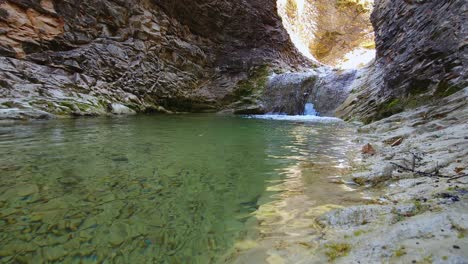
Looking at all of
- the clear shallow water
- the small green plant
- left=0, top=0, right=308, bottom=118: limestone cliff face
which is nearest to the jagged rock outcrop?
left=0, top=0, right=308, bottom=118: limestone cliff face

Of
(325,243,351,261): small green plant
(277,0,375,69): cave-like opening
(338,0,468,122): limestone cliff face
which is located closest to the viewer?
(325,243,351,261): small green plant

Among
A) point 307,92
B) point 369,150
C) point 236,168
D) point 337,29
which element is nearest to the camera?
point 236,168

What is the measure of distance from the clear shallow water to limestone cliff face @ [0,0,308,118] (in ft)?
27.9

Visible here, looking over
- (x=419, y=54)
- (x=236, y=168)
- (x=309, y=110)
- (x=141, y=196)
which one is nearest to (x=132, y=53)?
(x=309, y=110)

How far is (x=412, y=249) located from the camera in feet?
4.83

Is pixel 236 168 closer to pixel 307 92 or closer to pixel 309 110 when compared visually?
Answer: pixel 309 110

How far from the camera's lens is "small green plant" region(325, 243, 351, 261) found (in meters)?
1.64

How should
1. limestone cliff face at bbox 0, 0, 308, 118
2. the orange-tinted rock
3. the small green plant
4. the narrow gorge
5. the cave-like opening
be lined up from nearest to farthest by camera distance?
the small green plant
the narrow gorge
the orange-tinted rock
limestone cliff face at bbox 0, 0, 308, 118
the cave-like opening

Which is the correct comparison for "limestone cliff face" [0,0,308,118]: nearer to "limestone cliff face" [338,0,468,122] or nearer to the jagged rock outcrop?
the jagged rock outcrop

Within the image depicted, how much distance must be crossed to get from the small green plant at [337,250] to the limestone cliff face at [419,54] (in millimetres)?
6083

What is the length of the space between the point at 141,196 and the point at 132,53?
16.0 meters

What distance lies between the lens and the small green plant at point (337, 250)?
1640 mm

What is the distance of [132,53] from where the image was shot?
55.7 ft

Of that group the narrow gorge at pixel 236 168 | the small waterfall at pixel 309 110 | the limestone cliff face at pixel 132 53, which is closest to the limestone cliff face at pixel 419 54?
the narrow gorge at pixel 236 168
